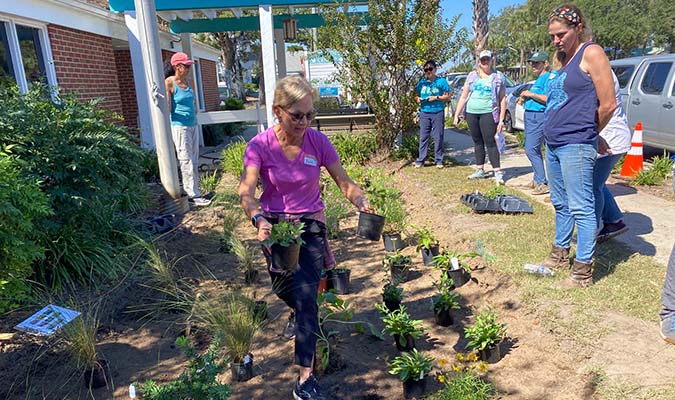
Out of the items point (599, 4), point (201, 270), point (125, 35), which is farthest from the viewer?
point (599, 4)

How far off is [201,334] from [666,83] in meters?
8.54

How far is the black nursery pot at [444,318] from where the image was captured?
3.15m

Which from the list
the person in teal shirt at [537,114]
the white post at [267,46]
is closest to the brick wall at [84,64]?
the white post at [267,46]

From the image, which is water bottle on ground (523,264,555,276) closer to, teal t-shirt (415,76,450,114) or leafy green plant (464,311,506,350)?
leafy green plant (464,311,506,350)

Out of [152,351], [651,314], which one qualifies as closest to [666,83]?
[651,314]

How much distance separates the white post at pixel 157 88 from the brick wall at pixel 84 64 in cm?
164

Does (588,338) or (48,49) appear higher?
(48,49)

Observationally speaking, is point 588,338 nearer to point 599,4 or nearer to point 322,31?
point 322,31

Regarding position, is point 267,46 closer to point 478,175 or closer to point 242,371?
point 478,175

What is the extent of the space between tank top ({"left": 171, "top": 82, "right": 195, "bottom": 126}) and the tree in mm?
3146

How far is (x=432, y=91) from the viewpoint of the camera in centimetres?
717

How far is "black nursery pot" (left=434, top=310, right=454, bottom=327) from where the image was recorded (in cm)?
315

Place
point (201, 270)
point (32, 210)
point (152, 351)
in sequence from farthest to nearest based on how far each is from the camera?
point (201, 270) < point (152, 351) < point (32, 210)

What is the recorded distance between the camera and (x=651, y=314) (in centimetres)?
294
